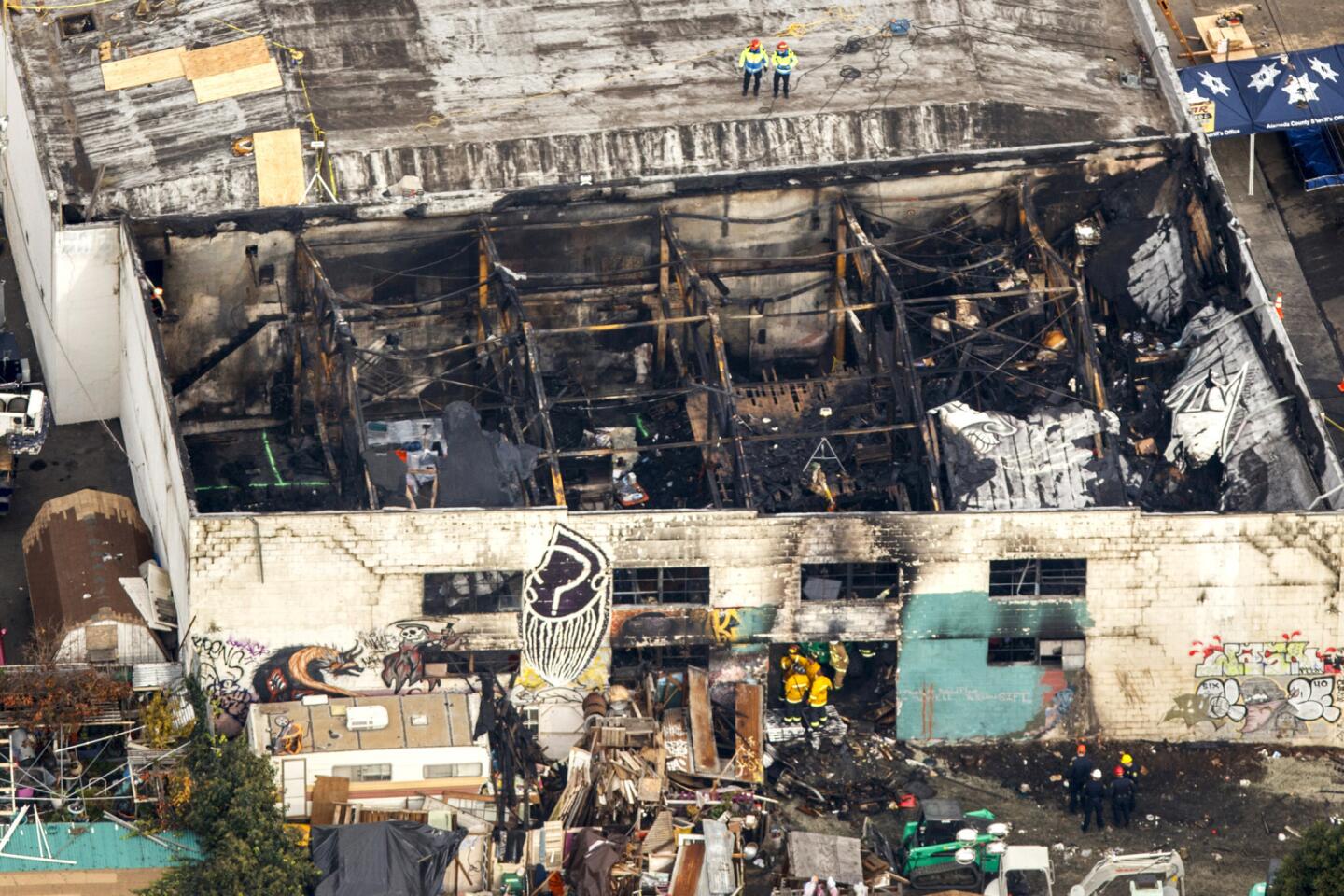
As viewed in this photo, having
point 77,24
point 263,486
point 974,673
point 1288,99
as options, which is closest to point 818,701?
point 974,673

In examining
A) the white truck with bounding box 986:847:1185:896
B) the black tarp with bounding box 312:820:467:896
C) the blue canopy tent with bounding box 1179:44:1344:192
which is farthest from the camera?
the blue canopy tent with bounding box 1179:44:1344:192

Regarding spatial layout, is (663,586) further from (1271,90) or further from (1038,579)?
(1271,90)

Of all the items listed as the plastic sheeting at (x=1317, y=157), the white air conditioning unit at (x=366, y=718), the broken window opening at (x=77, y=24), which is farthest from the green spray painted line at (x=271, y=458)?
the plastic sheeting at (x=1317, y=157)

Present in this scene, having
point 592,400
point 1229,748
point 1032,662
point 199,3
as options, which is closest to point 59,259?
point 199,3

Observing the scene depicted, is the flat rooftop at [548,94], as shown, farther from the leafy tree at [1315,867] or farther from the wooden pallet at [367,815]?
the leafy tree at [1315,867]

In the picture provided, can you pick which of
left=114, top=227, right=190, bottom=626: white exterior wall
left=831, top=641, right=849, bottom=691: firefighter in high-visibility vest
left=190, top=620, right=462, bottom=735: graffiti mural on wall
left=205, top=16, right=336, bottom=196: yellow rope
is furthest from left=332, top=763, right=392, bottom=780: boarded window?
left=205, top=16, right=336, bottom=196: yellow rope

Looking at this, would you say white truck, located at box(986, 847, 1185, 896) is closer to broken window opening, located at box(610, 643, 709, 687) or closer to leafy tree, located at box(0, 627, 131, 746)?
broken window opening, located at box(610, 643, 709, 687)
